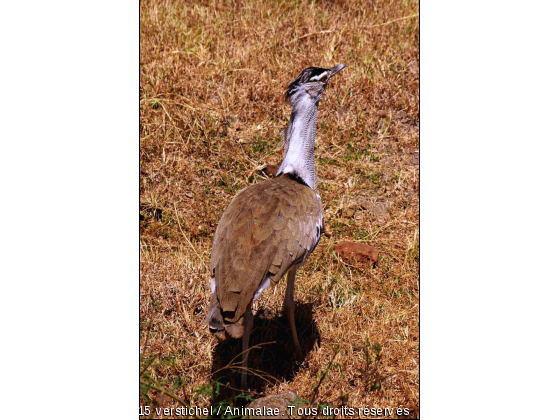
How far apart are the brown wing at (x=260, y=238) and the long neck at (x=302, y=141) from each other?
114 mm

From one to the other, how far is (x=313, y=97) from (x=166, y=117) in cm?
212

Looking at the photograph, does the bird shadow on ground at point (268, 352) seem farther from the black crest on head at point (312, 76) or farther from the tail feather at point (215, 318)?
the black crest on head at point (312, 76)

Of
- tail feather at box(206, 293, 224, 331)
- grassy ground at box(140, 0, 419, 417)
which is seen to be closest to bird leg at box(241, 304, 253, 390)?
grassy ground at box(140, 0, 419, 417)

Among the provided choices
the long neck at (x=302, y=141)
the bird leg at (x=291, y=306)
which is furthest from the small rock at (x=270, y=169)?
the bird leg at (x=291, y=306)

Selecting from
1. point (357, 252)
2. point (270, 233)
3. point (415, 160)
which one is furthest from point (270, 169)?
point (270, 233)

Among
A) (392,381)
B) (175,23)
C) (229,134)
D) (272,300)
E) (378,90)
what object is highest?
(175,23)

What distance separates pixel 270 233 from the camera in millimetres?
3266

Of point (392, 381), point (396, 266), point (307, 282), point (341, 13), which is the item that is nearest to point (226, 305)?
point (392, 381)

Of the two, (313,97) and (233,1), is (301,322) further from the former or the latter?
(233,1)

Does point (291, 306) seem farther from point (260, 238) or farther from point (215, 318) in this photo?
point (215, 318)

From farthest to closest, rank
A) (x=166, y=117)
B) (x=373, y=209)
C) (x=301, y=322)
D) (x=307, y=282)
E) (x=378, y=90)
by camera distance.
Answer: (x=378, y=90) → (x=166, y=117) → (x=373, y=209) → (x=307, y=282) → (x=301, y=322)

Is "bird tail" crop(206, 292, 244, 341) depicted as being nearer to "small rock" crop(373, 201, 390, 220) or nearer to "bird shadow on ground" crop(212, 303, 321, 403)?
"bird shadow on ground" crop(212, 303, 321, 403)

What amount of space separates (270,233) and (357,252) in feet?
4.97

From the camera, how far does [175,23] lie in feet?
20.4
